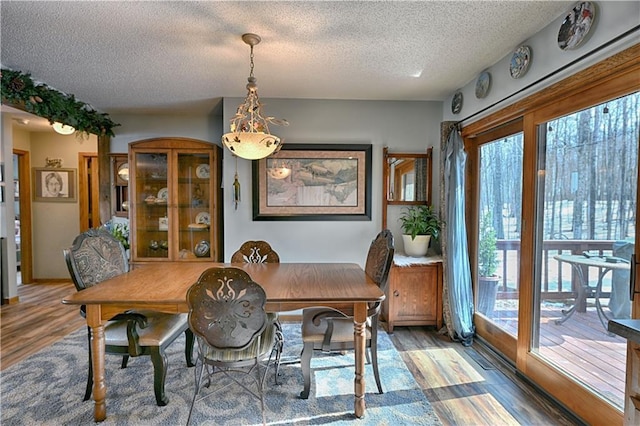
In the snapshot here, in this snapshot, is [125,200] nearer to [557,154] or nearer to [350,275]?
[350,275]

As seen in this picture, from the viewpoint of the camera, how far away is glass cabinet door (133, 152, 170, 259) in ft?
12.9

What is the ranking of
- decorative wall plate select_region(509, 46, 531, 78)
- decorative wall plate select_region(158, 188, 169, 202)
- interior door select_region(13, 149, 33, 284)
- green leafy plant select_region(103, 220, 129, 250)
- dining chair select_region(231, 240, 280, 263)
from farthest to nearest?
interior door select_region(13, 149, 33, 284), green leafy plant select_region(103, 220, 129, 250), decorative wall plate select_region(158, 188, 169, 202), dining chair select_region(231, 240, 280, 263), decorative wall plate select_region(509, 46, 531, 78)

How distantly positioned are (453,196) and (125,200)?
4096mm

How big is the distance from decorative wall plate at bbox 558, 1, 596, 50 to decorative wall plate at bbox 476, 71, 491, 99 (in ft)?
2.62

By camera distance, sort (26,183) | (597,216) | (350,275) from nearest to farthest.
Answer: (597,216) < (350,275) < (26,183)

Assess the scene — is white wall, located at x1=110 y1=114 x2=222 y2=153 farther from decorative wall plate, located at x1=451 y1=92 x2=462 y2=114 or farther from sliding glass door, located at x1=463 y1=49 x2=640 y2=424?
sliding glass door, located at x1=463 y1=49 x2=640 y2=424

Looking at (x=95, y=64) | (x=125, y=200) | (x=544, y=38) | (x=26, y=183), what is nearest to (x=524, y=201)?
(x=544, y=38)

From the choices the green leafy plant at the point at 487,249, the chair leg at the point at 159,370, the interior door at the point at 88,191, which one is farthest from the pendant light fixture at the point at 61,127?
the green leafy plant at the point at 487,249

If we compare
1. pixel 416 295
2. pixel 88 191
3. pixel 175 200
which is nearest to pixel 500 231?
pixel 416 295

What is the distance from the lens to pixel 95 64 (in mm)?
2736

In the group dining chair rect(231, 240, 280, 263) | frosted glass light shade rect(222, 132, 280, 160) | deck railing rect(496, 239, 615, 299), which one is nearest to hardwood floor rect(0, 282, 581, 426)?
deck railing rect(496, 239, 615, 299)

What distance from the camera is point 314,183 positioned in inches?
146

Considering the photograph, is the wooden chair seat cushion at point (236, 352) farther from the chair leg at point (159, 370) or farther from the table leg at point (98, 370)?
the table leg at point (98, 370)

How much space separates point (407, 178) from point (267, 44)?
83.1 inches
